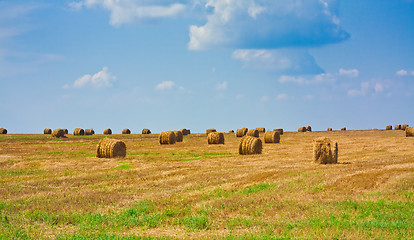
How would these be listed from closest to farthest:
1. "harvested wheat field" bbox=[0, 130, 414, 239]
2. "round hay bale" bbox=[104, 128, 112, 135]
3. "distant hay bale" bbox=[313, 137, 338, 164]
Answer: "harvested wheat field" bbox=[0, 130, 414, 239], "distant hay bale" bbox=[313, 137, 338, 164], "round hay bale" bbox=[104, 128, 112, 135]

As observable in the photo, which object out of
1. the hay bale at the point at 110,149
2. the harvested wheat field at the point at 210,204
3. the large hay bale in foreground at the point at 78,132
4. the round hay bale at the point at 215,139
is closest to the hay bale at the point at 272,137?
the round hay bale at the point at 215,139

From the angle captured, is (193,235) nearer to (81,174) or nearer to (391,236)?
(391,236)

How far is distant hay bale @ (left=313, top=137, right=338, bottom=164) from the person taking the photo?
23.5 metres

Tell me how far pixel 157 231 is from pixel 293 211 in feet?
14.1

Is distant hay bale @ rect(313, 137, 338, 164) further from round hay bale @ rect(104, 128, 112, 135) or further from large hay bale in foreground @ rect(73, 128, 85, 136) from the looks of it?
round hay bale @ rect(104, 128, 112, 135)

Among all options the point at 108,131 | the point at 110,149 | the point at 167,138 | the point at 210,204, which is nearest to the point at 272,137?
the point at 167,138

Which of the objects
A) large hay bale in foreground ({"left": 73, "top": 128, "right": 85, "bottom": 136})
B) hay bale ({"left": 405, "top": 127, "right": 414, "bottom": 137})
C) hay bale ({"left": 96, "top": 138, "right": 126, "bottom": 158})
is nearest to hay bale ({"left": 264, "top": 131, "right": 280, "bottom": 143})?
hay bale ({"left": 405, "top": 127, "right": 414, "bottom": 137})

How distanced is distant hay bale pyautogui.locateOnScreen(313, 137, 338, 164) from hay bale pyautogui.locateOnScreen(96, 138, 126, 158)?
46.0 feet

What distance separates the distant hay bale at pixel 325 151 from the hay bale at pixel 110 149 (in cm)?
1403

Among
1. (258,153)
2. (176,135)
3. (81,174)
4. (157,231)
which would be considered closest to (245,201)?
(157,231)

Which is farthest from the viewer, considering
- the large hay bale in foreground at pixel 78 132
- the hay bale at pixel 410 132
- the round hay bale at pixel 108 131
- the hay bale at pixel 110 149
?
the round hay bale at pixel 108 131

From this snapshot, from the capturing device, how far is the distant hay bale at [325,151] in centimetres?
2352

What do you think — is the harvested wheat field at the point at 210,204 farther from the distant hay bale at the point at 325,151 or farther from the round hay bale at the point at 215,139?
the round hay bale at the point at 215,139

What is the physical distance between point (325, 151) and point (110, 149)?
14.8 meters
